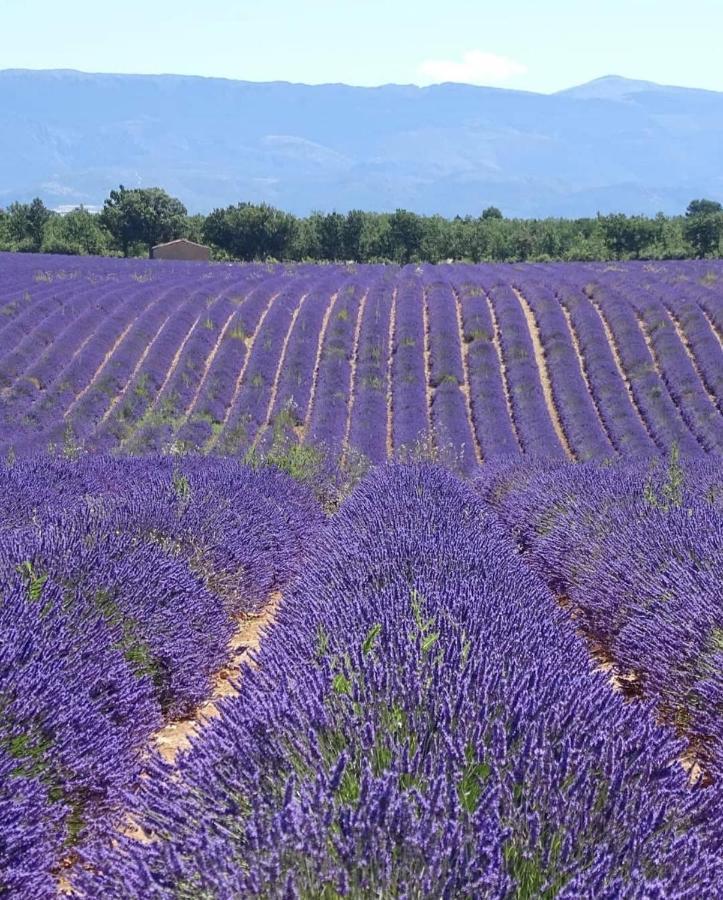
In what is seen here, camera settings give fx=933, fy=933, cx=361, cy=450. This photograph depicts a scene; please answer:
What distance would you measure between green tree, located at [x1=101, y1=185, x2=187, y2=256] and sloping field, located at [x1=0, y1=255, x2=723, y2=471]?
23326 mm

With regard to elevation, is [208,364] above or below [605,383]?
above

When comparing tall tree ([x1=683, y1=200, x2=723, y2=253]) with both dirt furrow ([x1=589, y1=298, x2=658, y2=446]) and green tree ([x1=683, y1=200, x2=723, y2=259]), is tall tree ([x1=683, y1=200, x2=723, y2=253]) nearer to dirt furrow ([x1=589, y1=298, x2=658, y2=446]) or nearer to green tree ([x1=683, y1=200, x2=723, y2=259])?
green tree ([x1=683, y1=200, x2=723, y2=259])

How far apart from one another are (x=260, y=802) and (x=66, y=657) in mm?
1405

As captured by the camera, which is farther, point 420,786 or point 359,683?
point 359,683

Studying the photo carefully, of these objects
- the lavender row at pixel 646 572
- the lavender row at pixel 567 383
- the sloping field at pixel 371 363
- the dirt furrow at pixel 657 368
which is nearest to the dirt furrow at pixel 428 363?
the sloping field at pixel 371 363

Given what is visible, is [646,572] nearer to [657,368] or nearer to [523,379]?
[523,379]

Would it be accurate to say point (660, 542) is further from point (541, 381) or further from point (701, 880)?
point (541, 381)

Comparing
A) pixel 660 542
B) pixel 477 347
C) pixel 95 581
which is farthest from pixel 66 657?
pixel 477 347

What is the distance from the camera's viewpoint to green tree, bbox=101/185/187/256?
4809 cm

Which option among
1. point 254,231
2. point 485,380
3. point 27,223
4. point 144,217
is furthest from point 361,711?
point 27,223

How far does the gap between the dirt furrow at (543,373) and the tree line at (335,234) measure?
21.8 m

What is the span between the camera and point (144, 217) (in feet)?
157

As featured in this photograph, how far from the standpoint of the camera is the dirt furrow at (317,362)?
55.7 ft

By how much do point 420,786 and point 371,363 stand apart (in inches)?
708
